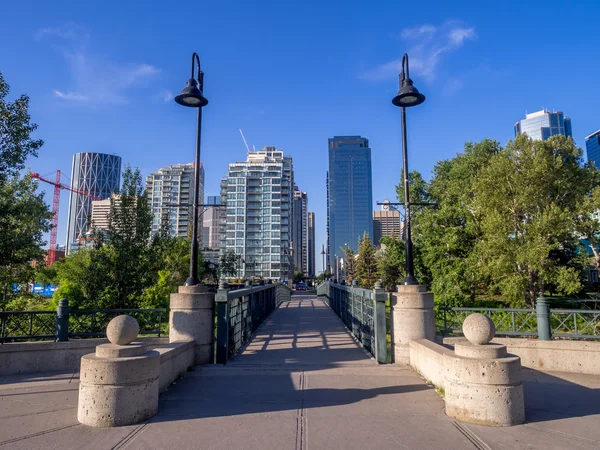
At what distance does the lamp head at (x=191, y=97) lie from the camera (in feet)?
28.6

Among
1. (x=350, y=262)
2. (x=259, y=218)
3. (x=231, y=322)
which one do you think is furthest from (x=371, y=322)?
(x=259, y=218)

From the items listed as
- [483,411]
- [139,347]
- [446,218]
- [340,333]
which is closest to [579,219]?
[446,218]

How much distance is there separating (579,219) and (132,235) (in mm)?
23814

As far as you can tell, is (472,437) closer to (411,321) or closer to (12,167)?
(411,321)

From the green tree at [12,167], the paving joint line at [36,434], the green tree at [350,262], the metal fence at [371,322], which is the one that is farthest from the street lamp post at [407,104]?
the green tree at [350,262]

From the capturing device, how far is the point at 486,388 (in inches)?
193

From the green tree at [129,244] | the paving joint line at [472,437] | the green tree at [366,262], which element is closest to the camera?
the paving joint line at [472,437]

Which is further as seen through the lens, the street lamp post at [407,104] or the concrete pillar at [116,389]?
the street lamp post at [407,104]

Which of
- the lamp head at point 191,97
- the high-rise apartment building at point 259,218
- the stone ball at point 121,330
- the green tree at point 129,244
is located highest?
the high-rise apartment building at point 259,218

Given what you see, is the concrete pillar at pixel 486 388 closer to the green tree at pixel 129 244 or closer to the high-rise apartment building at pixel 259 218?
the green tree at pixel 129 244

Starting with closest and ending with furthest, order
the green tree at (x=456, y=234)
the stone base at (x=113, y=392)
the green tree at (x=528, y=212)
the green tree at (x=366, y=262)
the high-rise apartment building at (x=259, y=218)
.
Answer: the stone base at (x=113, y=392) → the green tree at (x=528, y=212) → the green tree at (x=456, y=234) → the green tree at (x=366, y=262) → the high-rise apartment building at (x=259, y=218)

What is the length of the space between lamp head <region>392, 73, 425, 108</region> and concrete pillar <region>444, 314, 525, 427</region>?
18.7 ft

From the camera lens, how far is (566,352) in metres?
8.23

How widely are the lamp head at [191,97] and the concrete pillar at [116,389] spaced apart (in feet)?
18.9
